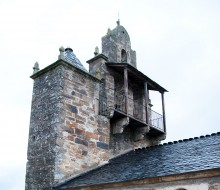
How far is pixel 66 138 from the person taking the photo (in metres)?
10.6

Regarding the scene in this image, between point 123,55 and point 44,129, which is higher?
point 123,55

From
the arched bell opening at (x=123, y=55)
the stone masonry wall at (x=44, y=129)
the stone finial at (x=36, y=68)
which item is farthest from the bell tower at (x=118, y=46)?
the stone masonry wall at (x=44, y=129)

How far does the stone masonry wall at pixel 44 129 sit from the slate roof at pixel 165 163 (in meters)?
0.92

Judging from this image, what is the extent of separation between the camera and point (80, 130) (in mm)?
11117

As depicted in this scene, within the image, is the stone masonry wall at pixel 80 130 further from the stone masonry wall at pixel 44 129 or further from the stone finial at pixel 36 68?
the stone finial at pixel 36 68

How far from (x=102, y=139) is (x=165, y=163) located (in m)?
3.73

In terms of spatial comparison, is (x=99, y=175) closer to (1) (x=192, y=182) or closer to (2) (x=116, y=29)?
(1) (x=192, y=182)

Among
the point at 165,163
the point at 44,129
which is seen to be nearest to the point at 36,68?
the point at 44,129

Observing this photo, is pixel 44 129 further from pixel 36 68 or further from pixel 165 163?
pixel 165 163

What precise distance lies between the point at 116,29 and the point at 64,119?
21.7 ft

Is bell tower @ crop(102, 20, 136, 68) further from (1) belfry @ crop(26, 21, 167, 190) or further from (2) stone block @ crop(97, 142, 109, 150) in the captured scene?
(2) stone block @ crop(97, 142, 109, 150)

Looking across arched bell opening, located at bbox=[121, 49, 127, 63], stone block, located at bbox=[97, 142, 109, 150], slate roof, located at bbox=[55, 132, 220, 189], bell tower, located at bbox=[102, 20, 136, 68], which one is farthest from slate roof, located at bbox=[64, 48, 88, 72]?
slate roof, located at bbox=[55, 132, 220, 189]

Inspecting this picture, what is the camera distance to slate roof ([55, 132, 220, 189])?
298 inches

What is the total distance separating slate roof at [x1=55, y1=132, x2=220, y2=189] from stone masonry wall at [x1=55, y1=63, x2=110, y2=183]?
406 millimetres
